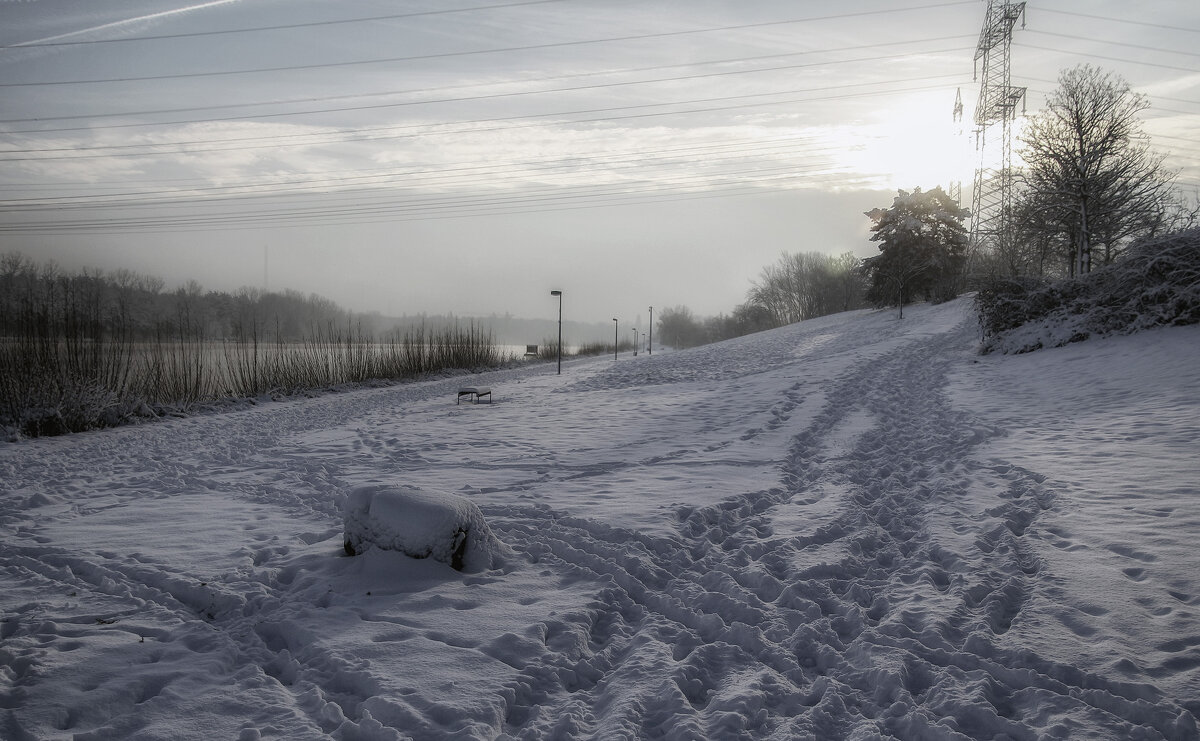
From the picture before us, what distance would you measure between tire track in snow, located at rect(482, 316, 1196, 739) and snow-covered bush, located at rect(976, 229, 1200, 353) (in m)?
9.56

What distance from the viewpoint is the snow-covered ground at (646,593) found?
9.35 feet

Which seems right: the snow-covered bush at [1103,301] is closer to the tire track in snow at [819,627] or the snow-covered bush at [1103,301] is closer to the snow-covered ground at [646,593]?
the snow-covered ground at [646,593]

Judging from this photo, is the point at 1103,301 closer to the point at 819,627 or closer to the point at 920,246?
the point at 819,627

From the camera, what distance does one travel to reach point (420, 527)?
4566 millimetres

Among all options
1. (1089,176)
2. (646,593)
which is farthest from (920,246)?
(646,593)

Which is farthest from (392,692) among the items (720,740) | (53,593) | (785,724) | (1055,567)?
(1055,567)

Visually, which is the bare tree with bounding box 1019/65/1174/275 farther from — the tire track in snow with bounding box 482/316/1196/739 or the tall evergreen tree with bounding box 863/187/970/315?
the tire track in snow with bounding box 482/316/1196/739

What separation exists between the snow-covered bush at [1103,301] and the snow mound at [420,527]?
1473 cm

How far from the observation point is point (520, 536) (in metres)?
5.39

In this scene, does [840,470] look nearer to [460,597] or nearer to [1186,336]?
[460,597]

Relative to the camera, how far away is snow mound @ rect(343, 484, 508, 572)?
456 cm

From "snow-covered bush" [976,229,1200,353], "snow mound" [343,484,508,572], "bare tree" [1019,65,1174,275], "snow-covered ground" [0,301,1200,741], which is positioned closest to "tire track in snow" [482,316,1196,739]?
"snow-covered ground" [0,301,1200,741]

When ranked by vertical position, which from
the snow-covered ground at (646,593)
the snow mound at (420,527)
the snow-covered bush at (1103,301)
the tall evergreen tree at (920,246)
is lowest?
the snow-covered ground at (646,593)

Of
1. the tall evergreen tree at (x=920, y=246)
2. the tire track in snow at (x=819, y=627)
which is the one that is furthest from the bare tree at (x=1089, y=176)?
the tire track in snow at (x=819, y=627)
